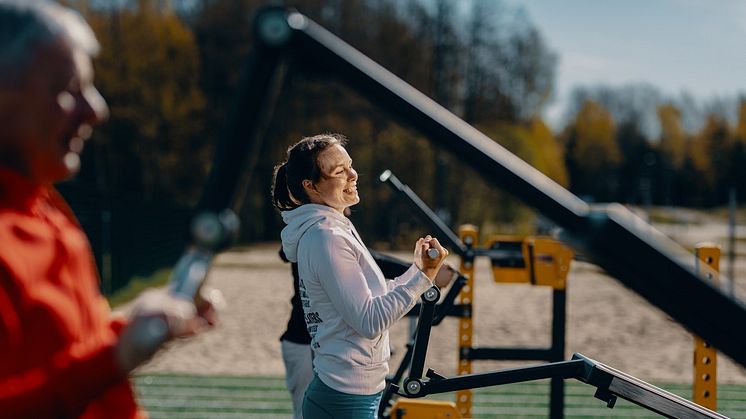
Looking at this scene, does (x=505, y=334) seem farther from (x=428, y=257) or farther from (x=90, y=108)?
(x=90, y=108)

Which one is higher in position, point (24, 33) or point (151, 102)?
point (151, 102)

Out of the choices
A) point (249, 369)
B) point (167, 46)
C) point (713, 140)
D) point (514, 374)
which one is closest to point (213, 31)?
point (167, 46)

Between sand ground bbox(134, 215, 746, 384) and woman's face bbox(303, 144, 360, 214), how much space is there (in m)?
2.28

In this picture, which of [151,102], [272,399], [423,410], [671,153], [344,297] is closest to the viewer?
[344,297]

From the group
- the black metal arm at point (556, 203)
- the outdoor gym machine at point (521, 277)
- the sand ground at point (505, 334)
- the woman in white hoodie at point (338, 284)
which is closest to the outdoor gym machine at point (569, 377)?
the woman in white hoodie at point (338, 284)

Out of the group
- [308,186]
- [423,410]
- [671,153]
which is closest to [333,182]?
[308,186]

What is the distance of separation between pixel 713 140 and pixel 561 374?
51.9m

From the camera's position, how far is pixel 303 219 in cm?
200

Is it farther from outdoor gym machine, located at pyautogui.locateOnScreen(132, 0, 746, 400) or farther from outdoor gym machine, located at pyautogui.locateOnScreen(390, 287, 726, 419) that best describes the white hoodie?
outdoor gym machine, located at pyautogui.locateOnScreen(132, 0, 746, 400)

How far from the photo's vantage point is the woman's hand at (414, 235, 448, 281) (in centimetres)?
188

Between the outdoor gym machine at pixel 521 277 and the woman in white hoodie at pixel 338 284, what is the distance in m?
1.35

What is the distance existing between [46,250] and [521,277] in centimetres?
305

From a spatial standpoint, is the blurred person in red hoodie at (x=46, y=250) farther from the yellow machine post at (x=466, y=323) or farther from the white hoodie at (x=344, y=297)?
the yellow machine post at (x=466, y=323)

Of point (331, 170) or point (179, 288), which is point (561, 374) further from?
point (179, 288)
